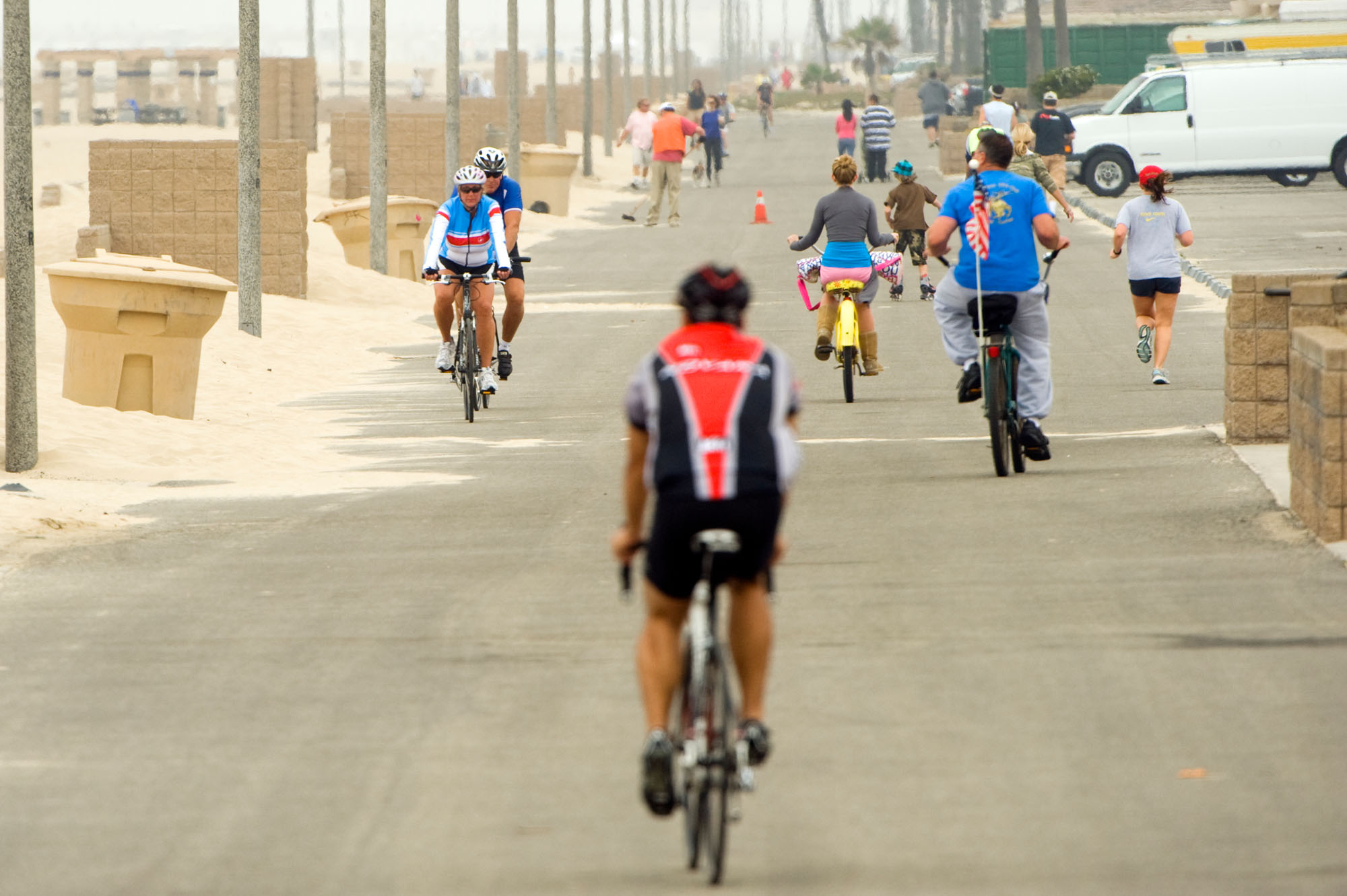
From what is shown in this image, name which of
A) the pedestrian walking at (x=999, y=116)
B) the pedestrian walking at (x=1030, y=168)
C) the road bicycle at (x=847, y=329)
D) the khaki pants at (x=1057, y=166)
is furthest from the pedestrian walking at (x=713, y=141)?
the road bicycle at (x=847, y=329)

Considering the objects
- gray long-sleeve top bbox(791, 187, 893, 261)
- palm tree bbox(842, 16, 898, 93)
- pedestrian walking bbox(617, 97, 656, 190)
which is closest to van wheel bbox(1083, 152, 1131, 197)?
pedestrian walking bbox(617, 97, 656, 190)

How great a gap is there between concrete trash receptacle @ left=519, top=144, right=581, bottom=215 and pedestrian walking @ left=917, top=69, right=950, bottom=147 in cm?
1723

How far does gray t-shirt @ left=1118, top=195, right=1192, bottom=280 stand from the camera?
16.6 metres

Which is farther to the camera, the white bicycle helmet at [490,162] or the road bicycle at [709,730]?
the white bicycle helmet at [490,162]

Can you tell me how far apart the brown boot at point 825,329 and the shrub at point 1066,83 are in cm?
4576

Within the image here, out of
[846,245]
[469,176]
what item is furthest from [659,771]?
[846,245]

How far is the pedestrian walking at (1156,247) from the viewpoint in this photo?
1659 cm

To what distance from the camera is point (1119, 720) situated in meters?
7.09

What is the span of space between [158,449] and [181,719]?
7.76 meters

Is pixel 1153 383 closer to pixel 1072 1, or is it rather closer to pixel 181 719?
pixel 181 719

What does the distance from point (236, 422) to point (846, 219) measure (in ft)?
16.4

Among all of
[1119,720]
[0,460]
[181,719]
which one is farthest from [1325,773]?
[0,460]

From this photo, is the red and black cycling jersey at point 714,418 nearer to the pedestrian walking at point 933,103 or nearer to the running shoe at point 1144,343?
the running shoe at point 1144,343

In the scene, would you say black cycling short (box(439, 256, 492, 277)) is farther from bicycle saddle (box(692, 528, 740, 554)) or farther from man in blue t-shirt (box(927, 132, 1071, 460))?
bicycle saddle (box(692, 528, 740, 554))
